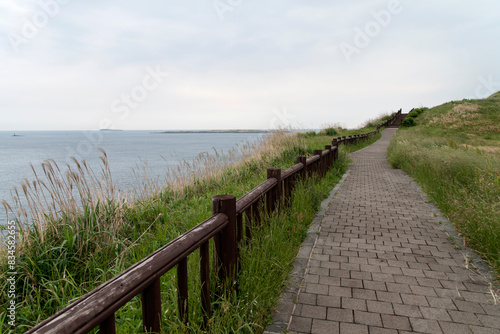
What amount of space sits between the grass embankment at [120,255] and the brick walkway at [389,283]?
0.41 meters

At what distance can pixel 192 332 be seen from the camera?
2.27 metres

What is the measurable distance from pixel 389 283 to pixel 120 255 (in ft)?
9.55

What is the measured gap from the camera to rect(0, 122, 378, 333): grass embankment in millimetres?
2611

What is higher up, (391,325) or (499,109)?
(499,109)

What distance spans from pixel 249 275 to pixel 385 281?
5.17 ft

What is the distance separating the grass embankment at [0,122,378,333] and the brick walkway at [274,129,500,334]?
41cm

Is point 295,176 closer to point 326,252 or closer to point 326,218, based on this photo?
point 326,218

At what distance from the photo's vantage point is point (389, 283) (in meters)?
3.45

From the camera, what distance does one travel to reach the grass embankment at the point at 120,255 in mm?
2611

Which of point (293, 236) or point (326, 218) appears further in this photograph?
point (326, 218)

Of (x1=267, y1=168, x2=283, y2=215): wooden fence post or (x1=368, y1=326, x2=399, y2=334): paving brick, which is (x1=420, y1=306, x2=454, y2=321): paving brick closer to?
(x1=368, y1=326, x2=399, y2=334): paving brick

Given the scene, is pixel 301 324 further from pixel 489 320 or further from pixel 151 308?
pixel 489 320

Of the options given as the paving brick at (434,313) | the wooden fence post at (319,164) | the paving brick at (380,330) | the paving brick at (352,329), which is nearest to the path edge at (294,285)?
the paving brick at (352,329)

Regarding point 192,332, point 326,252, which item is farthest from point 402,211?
point 192,332
